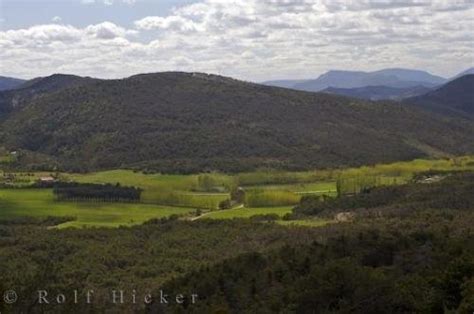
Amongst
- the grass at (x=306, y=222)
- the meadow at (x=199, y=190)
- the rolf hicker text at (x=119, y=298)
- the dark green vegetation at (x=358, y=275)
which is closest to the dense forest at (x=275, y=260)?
the dark green vegetation at (x=358, y=275)

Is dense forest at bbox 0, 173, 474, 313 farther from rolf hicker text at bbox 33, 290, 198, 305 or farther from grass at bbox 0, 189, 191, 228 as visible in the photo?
grass at bbox 0, 189, 191, 228

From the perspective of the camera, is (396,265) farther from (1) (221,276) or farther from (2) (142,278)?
(2) (142,278)

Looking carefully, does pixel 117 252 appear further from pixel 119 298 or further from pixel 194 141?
pixel 194 141

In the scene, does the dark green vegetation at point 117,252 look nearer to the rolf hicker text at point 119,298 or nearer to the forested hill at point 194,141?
the rolf hicker text at point 119,298

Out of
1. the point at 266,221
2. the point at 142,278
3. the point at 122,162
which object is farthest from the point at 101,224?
the point at 122,162

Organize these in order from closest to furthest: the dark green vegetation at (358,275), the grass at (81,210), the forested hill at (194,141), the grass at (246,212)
A: the dark green vegetation at (358,275), the grass at (81,210), the grass at (246,212), the forested hill at (194,141)

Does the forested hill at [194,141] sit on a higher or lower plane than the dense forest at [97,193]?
higher

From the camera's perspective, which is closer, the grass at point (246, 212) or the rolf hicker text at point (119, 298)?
the rolf hicker text at point (119, 298)
